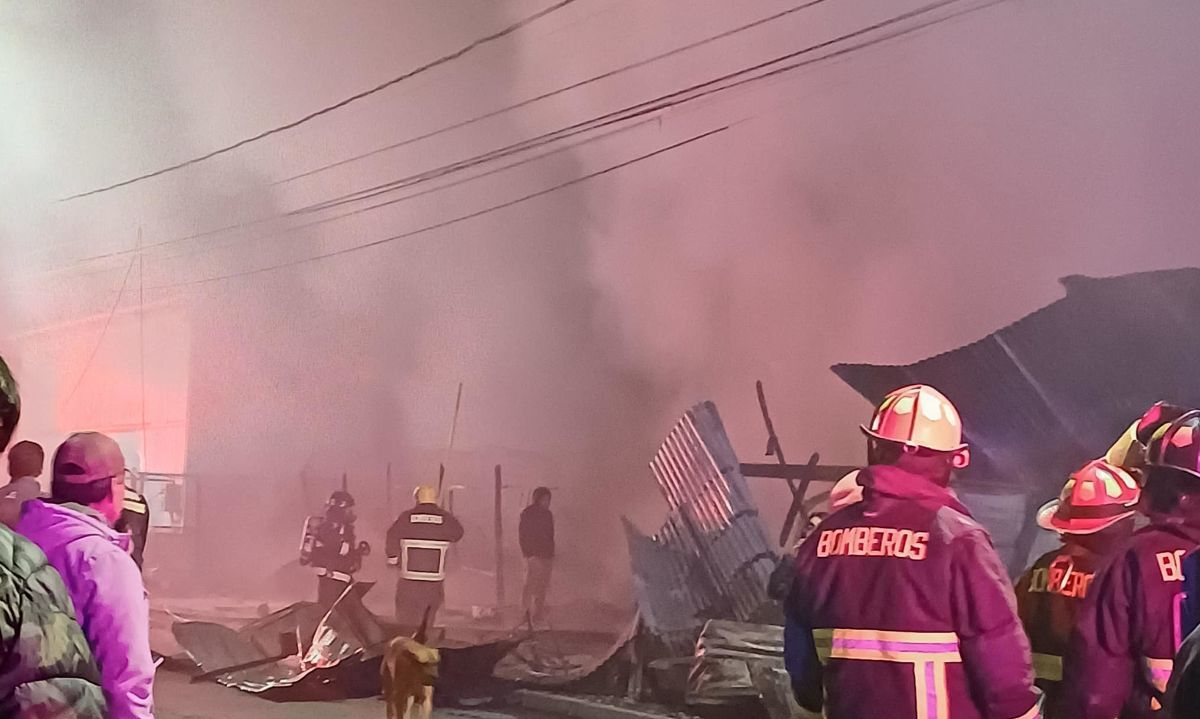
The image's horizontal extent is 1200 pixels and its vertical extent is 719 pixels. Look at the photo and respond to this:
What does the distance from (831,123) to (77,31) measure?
2.56 m

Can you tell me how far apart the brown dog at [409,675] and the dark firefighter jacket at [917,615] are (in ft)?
4.00

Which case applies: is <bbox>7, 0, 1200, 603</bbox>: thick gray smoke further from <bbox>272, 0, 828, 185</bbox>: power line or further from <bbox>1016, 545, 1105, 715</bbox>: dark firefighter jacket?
<bbox>1016, 545, 1105, 715</bbox>: dark firefighter jacket

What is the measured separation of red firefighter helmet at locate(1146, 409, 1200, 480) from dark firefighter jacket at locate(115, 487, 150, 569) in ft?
9.00

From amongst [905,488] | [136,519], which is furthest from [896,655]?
[136,519]

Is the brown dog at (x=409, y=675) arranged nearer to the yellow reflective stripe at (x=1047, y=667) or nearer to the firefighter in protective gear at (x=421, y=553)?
the firefighter in protective gear at (x=421, y=553)

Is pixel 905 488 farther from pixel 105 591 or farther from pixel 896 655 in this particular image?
pixel 105 591

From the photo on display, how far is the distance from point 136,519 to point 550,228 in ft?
5.16

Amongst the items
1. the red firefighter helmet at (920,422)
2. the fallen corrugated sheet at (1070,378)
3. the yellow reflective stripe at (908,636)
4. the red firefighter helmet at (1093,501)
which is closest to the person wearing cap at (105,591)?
the yellow reflective stripe at (908,636)

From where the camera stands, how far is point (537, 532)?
2867mm

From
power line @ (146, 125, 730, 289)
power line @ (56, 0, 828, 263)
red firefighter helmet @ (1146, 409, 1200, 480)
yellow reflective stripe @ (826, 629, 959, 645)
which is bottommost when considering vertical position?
yellow reflective stripe @ (826, 629, 959, 645)

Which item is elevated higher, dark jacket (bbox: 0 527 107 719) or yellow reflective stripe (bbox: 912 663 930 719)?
dark jacket (bbox: 0 527 107 719)

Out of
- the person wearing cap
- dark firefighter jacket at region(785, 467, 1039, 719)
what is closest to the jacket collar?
dark firefighter jacket at region(785, 467, 1039, 719)

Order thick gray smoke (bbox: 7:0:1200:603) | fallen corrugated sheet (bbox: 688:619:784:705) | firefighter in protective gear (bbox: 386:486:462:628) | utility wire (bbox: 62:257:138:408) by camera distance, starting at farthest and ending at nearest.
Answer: utility wire (bbox: 62:257:138:408) → firefighter in protective gear (bbox: 386:486:462:628) → fallen corrugated sheet (bbox: 688:619:784:705) → thick gray smoke (bbox: 7:0:1200:603)

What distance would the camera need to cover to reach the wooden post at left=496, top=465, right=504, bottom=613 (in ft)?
9.48
